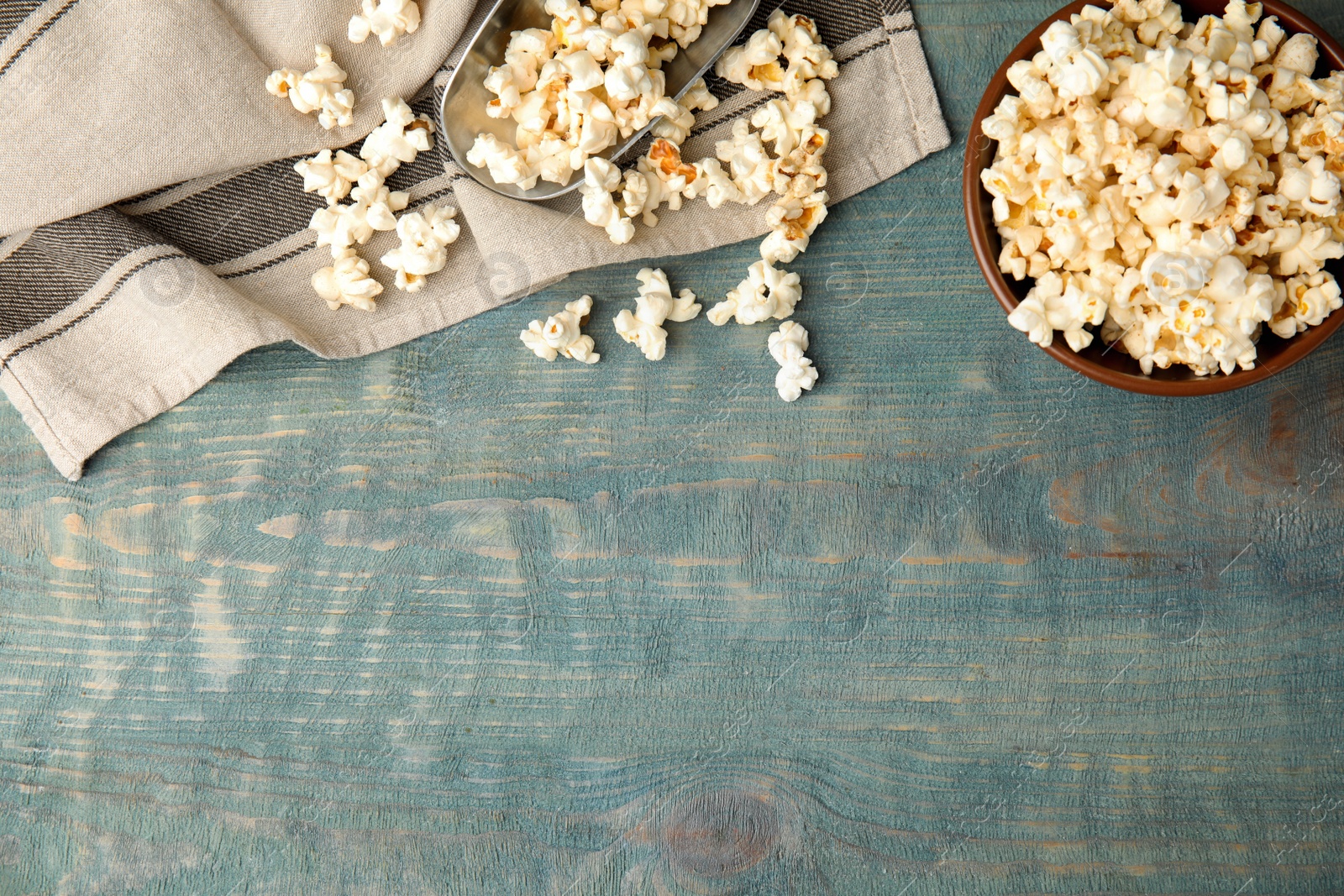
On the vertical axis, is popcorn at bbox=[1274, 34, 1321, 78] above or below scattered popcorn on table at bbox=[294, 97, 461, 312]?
below

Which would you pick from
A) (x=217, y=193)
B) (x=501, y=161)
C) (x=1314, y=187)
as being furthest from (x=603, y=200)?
(x=1314, y=187)

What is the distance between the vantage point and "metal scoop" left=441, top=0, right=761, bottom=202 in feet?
2.70

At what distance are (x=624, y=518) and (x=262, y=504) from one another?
1.22 ft

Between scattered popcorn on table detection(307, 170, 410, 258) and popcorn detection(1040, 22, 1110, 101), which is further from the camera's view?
scattered popcorn on table detection(307, 170, 410, 258)

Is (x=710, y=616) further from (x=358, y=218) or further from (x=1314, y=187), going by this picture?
(x=1314, y=187)

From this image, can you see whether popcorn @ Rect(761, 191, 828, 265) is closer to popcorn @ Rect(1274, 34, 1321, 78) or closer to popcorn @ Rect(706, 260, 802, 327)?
popcorn @ Rect(706, 260, 802, 327)

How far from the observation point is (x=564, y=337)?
0.86m

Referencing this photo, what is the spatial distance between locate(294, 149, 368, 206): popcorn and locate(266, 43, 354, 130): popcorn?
35 millimetres

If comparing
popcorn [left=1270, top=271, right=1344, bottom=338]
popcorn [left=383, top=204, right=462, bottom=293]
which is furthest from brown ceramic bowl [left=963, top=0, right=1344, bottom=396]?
popcorn [left=383, top=204, right=462, bottom=293]

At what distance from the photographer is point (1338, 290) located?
2.33 feet

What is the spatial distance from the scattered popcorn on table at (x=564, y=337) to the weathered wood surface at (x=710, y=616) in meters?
0.03

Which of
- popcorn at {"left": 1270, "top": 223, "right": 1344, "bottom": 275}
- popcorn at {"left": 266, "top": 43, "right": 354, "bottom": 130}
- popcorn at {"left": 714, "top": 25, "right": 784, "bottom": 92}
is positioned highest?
popcorn at {"left": 266, "top": 43, "right": 354, "bottom": 130}

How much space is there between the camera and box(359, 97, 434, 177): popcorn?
0.86m

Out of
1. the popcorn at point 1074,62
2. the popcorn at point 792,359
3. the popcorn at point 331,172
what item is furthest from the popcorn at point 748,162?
the popcorn at point 331,172
